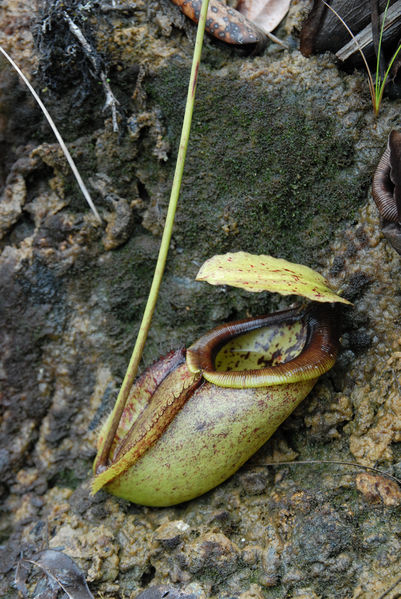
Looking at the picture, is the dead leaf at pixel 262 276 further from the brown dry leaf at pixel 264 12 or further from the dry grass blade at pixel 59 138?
the brown dry leaf at pixel 264 12

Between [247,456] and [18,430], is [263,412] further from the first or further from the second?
[18,430]

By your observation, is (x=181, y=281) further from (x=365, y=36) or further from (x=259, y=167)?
(x=365, y=36)

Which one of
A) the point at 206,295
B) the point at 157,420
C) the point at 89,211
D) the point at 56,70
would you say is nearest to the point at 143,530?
the point at 157,420

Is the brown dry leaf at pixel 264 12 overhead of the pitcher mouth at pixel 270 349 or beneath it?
overhead

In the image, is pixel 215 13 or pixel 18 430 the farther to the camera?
pixel 18 430

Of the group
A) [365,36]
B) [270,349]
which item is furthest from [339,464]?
[365,36]

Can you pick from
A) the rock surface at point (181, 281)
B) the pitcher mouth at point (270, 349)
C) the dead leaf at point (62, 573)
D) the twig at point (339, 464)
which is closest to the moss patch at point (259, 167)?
the rock surface at point (181, 281)
